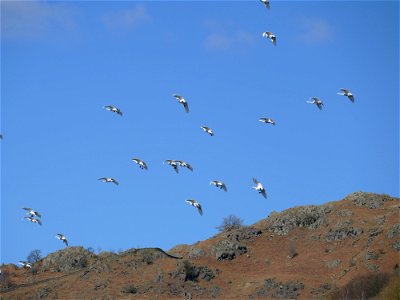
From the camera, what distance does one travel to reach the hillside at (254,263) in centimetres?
9356

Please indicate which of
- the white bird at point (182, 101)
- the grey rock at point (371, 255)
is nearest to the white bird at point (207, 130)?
the white bird at point (182, 101)

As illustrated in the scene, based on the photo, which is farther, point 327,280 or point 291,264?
point 291,264

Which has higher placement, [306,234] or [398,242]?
[306,234]

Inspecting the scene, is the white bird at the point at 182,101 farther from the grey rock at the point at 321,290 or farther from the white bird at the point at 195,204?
the grey rock at the point at 321,290

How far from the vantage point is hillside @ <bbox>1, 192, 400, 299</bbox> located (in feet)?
307

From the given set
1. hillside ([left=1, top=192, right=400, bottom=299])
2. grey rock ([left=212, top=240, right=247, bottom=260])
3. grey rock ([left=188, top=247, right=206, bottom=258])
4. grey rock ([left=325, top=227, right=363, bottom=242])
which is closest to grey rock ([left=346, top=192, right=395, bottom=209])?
hillside ([left=1, top=192, right=400, bottom=299])

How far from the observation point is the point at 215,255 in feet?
346

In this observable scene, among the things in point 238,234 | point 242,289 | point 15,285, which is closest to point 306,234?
point 238,234

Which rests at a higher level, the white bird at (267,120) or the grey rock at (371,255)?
the white bird at (267,120)

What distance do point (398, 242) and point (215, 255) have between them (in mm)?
21095

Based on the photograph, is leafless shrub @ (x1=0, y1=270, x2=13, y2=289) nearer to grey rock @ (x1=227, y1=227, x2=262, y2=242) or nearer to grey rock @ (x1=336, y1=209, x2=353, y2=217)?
grey rock @ (x1=227, y1=227, x2=262, y2=242)

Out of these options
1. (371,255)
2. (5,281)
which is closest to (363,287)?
(371,255)

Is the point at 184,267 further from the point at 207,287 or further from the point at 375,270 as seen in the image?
the point at 375,270

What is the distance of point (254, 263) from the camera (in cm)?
10356
